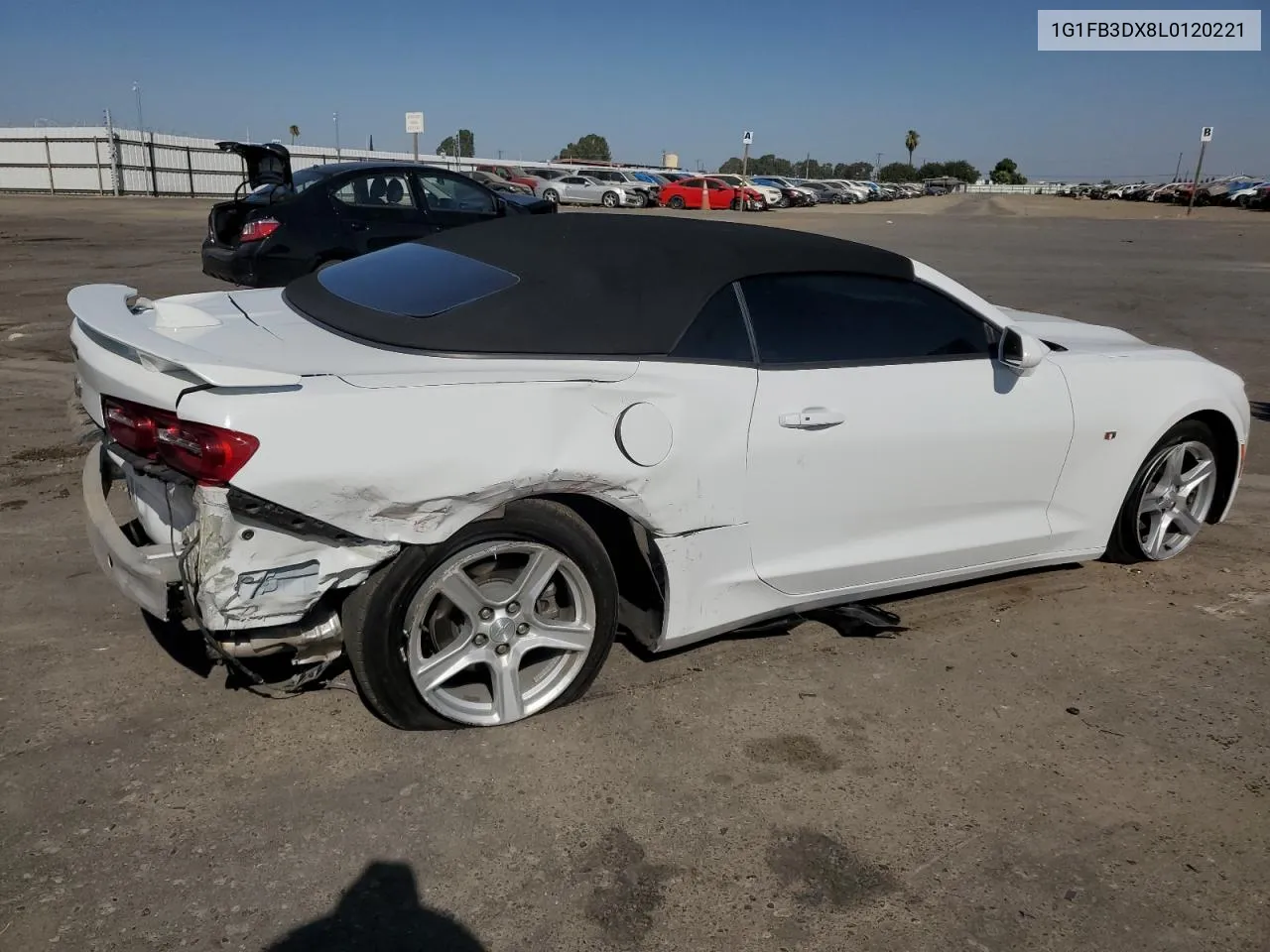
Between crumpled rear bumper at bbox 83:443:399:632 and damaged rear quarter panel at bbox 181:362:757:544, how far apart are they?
108 mm

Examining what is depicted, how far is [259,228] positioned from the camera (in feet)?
33.2

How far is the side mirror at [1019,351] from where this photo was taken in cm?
386

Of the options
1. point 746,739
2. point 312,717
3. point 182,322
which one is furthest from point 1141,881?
point 182,322

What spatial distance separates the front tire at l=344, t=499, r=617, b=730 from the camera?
2.93 meters

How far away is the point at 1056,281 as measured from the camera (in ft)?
54.4

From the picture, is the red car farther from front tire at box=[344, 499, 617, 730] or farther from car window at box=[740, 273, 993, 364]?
front tire at box=[344, 499, 617, 730]

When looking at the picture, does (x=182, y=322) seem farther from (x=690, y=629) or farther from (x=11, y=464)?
(x=11, y=464)

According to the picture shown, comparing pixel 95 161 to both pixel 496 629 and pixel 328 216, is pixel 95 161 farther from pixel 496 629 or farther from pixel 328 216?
pixel 496 629

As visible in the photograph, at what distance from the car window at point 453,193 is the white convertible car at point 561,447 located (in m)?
7.75

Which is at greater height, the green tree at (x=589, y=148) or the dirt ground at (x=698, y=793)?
the green tree at (x=589, y=148)

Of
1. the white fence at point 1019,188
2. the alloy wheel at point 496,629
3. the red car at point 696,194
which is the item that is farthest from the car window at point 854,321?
the white fence at point 1019,188

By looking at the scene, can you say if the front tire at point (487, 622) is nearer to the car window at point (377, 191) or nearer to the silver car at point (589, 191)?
the car window at point (377, 191)

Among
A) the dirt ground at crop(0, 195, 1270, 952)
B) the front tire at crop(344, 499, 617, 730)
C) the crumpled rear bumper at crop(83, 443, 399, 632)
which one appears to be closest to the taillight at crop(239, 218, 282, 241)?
the dirt ground at crop(0, 195, 1270, 952)

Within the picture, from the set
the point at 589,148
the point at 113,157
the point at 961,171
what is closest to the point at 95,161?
the point at 113,157
